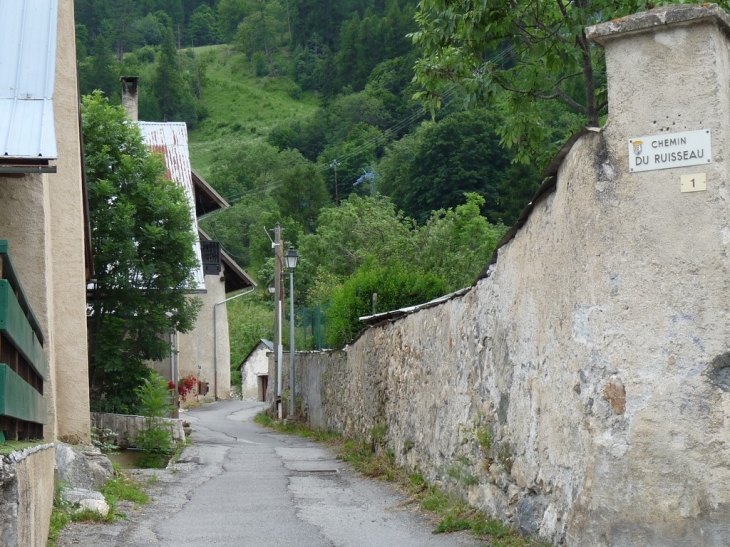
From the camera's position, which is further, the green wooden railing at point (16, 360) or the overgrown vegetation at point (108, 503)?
the overgrown vegetation at point (108, 503)

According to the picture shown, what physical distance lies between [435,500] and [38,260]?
4386 millimetres

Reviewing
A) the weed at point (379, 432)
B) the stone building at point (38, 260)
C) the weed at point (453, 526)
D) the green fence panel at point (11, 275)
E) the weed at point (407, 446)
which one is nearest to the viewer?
the green fence panel at point (11, 275)

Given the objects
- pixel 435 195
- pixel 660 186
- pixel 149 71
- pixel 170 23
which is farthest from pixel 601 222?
pixel 170 23

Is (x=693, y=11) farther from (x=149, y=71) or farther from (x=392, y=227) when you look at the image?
(x=149, y=71)

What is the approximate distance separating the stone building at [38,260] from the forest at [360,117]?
4053 millimetres

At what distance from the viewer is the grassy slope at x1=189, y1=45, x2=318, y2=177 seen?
375 feet

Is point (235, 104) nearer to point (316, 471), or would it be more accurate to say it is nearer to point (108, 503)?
point (316, 471)

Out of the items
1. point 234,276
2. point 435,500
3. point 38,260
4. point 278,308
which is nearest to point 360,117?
point 234,276

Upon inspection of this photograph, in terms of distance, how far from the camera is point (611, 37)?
5.66 m

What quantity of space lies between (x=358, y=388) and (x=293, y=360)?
978cm

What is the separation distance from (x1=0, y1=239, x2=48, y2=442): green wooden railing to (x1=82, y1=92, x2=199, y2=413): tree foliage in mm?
9699

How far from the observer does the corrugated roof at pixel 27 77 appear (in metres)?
8.00

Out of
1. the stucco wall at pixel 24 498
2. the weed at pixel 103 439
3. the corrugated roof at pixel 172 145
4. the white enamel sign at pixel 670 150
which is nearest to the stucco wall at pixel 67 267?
the weed at pixel 103 439

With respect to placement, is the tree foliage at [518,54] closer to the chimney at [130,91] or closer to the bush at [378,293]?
the bush at [378,293]
